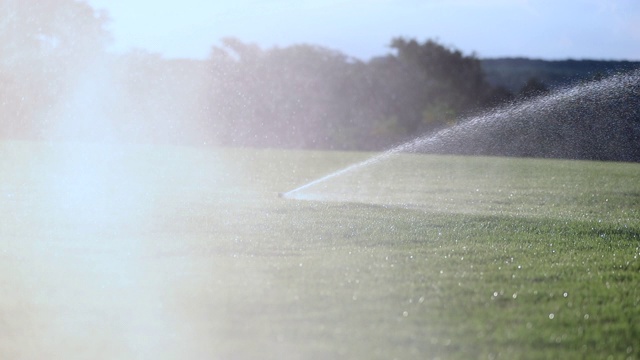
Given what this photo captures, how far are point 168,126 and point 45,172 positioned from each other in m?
14.6

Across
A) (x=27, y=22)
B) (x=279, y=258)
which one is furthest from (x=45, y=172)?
(x=27, y=22)

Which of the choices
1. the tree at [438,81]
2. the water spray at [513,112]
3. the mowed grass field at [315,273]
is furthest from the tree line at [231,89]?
the mowed grass field at [315,273]

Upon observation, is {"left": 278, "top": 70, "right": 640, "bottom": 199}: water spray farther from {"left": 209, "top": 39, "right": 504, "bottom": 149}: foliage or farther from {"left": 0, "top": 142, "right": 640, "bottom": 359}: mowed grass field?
{"left": 0, "top": 142, "right": 640, "bottom": 359}: mowed grass field

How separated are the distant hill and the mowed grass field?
49.4 ft

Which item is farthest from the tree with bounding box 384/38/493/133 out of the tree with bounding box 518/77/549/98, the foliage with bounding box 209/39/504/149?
the tree with bounding box 518/77/549/98

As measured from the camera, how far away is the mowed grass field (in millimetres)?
4129

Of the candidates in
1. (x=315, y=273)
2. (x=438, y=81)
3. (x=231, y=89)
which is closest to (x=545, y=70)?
(x=438, y=81)

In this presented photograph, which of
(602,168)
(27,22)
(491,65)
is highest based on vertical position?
(27,22)

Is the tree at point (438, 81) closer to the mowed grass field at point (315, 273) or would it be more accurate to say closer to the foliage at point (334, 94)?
the foliage at point (334, 94)

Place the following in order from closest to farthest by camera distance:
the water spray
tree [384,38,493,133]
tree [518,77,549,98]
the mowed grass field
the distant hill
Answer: the mowed grass field, the water spray, tree [518,77,549,98], the distant hill, tree [384,38,493,133]

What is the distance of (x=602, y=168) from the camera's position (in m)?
18.3

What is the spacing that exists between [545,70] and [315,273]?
25.8 metres

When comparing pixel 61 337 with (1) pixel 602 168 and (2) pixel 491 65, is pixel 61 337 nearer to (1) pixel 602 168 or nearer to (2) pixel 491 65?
(1) pixel 602 168

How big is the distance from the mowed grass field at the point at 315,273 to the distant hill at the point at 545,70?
1506 centimetres
